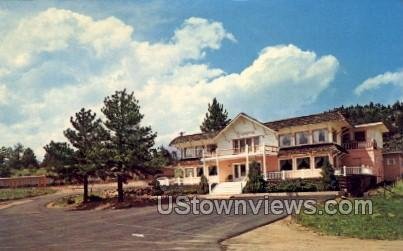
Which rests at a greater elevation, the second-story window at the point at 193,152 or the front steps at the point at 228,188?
the second-story window at the point at 193,152

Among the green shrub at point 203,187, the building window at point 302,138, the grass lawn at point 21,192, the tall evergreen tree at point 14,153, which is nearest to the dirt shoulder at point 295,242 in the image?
the tall evergreen tree at point 14,153

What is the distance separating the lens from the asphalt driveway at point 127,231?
11.8 m

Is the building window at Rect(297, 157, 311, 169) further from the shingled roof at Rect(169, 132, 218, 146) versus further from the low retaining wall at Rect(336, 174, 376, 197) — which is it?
the shingled roof at Rect(169, 132, 218, 146)

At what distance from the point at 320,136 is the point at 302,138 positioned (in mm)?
1175

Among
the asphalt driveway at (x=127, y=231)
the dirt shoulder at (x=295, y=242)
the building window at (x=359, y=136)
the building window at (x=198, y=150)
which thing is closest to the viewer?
the dirt shoulder at (x=295, y=242)

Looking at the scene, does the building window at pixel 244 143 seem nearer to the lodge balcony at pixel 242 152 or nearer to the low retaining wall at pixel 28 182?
the lodge balcony at pixel 242 152

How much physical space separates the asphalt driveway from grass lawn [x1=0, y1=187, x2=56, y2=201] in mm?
8983

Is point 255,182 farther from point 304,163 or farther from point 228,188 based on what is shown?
point 304,163

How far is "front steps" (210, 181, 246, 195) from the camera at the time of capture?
26.9 metres

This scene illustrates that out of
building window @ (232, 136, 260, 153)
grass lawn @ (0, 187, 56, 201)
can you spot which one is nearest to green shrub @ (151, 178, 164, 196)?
building window @ (232, 136, 260, 153)

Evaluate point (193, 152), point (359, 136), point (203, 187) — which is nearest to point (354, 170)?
point (359, 136)

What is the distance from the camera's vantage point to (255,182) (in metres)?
25.6

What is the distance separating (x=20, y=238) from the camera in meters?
13.6

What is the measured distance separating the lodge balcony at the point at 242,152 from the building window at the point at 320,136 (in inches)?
98.7
